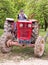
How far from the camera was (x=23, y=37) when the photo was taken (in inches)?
396

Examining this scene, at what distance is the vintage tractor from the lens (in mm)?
9734

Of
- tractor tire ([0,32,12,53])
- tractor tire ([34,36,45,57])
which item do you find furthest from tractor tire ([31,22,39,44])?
tractor tire ([0,32,12,53])

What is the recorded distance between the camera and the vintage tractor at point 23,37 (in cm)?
973

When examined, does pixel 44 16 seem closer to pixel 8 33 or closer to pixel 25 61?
pixel 8 33

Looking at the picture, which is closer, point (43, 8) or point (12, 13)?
point (43, 8)

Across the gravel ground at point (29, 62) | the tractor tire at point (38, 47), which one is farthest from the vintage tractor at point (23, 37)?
the gravel ground at point (29, 62)

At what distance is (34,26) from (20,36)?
70 cm

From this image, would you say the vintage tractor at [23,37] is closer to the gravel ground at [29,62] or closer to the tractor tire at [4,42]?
the tractor tire at [4,42]

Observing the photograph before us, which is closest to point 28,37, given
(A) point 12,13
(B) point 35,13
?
(B) point 35,13

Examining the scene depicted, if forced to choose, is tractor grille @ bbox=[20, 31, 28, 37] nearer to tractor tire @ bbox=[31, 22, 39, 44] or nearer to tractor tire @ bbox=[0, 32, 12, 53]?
tractor tire @ bbox=[31, 22, 39, 44]

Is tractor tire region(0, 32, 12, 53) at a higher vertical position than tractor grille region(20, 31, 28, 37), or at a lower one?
lower

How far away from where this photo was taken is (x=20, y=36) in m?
10.1

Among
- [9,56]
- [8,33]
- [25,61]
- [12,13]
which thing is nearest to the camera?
[25,61]

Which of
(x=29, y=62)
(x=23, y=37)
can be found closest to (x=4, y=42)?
(x=23, y=37)
